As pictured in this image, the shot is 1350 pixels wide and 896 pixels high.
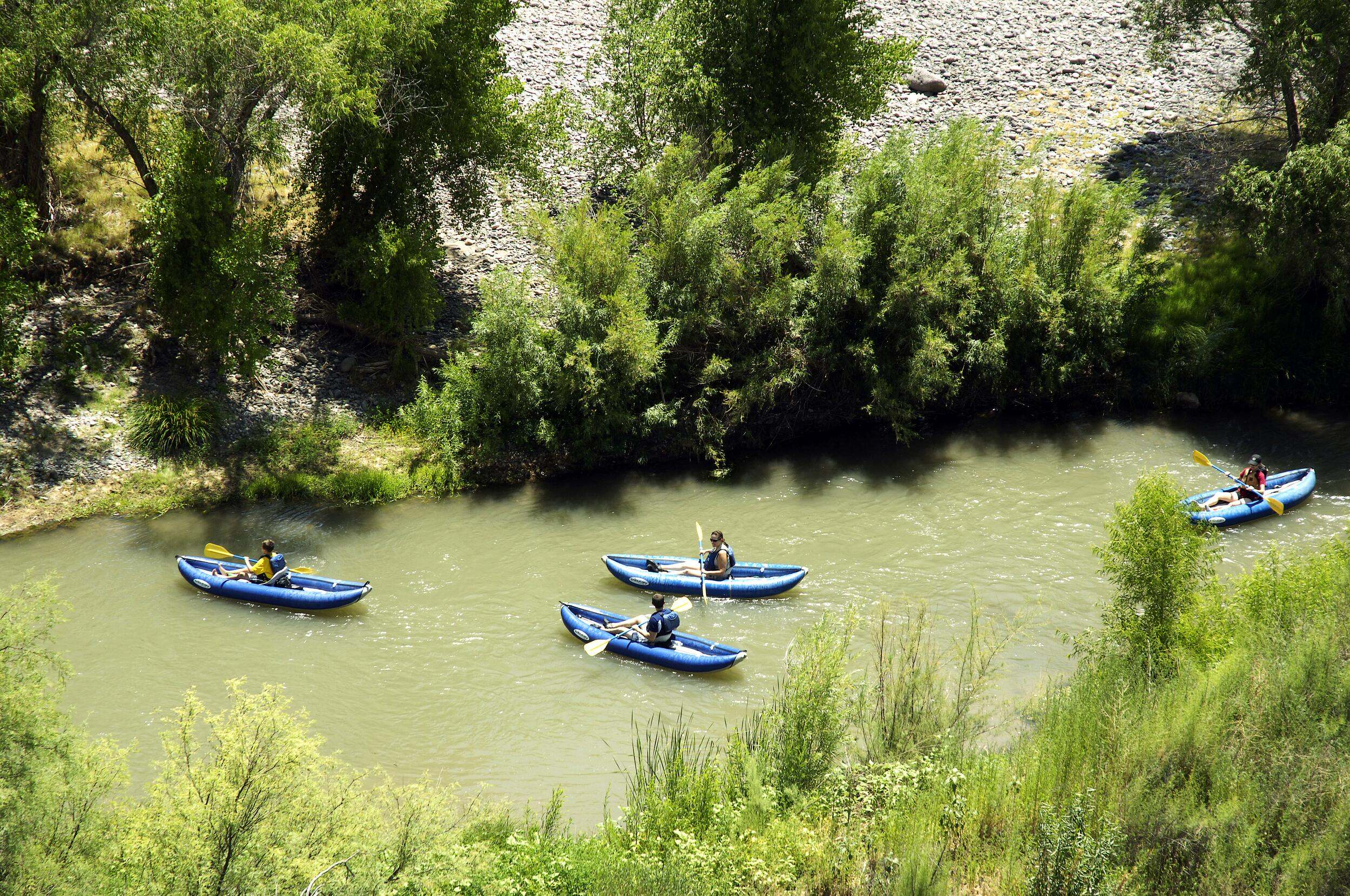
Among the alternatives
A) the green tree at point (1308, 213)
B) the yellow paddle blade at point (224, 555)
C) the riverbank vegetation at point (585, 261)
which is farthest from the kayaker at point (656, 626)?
the green tree at point (1308, 213)

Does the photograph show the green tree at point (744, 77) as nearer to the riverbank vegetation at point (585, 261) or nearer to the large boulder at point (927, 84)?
the riverbank vegetation at point (585, 261)

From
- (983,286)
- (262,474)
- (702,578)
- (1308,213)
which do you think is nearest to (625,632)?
(702,578)

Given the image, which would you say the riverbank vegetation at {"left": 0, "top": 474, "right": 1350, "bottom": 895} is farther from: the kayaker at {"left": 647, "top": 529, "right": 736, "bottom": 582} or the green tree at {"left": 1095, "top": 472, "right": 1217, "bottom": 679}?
the kayaker at {"left": 647, "top": 529, "right": 736, "bottom": 582}

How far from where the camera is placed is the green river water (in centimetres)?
1299

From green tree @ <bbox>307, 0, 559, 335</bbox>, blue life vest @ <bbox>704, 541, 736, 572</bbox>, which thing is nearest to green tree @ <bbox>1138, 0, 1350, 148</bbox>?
blue life vest @ <bbox>704, 541, 736, 572</bbox>

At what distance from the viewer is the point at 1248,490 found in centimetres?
1719

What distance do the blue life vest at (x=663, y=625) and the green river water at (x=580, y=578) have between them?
570 millimetres

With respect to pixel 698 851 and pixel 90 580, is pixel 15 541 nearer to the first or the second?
pixel 90 580

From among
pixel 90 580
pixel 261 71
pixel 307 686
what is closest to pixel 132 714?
pixel 307 686

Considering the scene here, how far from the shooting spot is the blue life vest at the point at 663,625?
14.3 metres

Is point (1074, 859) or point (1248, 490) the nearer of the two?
point (1074, 859)

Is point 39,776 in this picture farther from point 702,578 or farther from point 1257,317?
point 1257,317

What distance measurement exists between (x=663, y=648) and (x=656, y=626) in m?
0.38

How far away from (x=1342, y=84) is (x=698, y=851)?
22.1m
